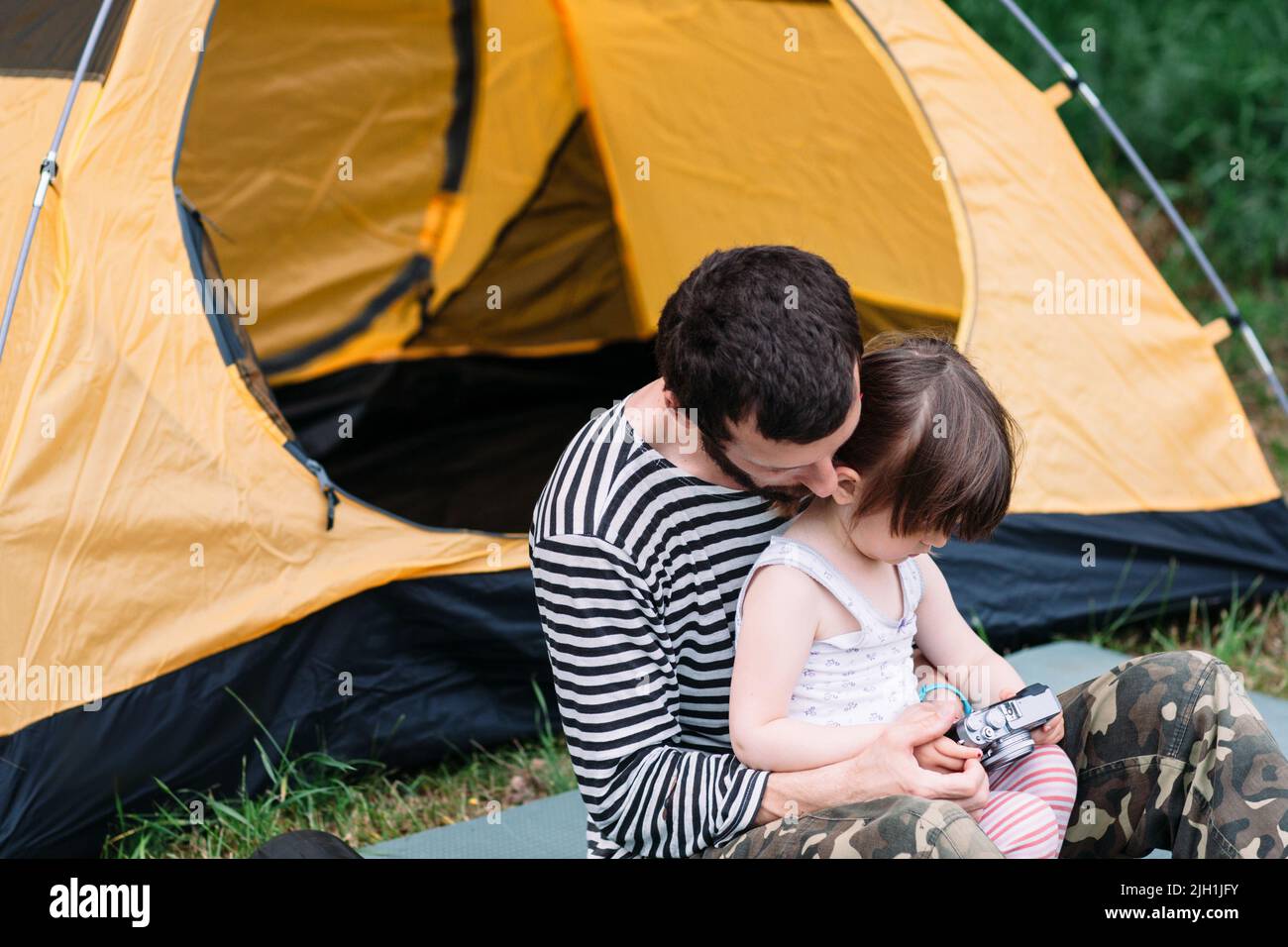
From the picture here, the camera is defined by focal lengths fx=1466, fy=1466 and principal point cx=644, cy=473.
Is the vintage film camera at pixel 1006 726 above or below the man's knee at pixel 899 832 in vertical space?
A: above

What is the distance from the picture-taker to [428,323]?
3.40 meters

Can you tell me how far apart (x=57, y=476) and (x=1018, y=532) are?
58.2 inches

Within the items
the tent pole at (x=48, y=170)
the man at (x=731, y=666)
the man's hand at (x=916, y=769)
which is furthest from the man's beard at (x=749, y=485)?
the tent pole at (x=48, y=170)

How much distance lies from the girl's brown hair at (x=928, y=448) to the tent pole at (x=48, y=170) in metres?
1.10

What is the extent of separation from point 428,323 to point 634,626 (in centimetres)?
221

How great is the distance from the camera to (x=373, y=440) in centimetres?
306

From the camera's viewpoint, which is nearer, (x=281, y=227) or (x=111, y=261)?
(x=111, y=261)

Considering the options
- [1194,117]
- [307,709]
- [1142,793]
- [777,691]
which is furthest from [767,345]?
[1194,117]

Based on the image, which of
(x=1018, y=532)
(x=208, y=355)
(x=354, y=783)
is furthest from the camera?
(x=1018, y=532)

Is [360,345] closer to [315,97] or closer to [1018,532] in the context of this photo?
[315,97]

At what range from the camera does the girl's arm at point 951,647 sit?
1.48m

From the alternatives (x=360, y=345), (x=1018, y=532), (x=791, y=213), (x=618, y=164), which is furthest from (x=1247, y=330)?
(x=360, y=345)

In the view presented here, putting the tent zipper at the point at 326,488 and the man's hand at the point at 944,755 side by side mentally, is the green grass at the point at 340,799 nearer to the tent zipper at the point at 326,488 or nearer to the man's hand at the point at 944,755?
the tent zipper at the point at 326,488

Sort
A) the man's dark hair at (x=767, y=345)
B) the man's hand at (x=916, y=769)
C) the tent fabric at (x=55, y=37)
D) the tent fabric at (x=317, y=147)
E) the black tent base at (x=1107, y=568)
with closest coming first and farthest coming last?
the man's dark hair at (x=767, y=345), the man's hand at (x=916, y=769), the tent fabric at (x=55, y=37), the black tent base at (x=1107, y=568), the tent fabric at (x=317, y=147)
